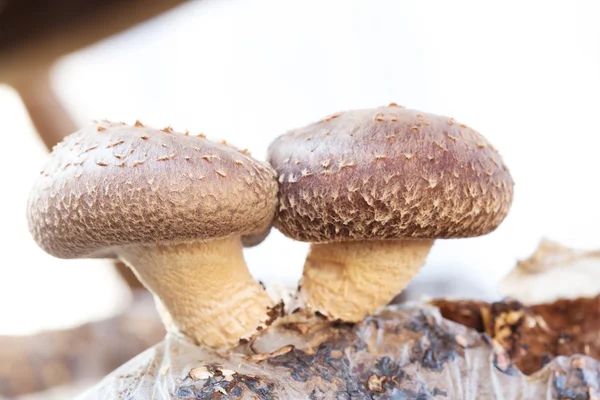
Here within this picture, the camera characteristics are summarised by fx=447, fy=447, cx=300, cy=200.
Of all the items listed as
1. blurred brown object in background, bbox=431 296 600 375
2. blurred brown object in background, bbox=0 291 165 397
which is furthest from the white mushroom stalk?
blurred brown object in background, bbox=0 291 165 397

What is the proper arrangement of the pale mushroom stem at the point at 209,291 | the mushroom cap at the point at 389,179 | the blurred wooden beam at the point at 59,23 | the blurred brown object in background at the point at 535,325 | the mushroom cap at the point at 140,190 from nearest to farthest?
the mushroom cap at the point at 140,190, the mushroom cap at the point at 389,179, the pale mushroom stem at the point at 209,291, the blurred brown object in background at the point at 535,325, the blurred wooden beam at the point at 59,23

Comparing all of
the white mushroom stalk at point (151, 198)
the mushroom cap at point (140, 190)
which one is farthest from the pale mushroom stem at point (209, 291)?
the mushroom cap at point (140, 190)

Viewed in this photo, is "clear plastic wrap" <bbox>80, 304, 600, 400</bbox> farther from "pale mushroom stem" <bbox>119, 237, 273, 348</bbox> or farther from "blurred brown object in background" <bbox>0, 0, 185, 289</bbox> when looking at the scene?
"blurred brown object in background" <bbox>0, 0, 185, 289</bbox>

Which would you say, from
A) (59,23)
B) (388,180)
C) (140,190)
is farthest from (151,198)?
(59,23)

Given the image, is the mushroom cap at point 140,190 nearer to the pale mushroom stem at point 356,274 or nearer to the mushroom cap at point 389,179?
the mushroom cap at point 389,179

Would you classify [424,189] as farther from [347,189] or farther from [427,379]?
[427,379]
